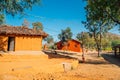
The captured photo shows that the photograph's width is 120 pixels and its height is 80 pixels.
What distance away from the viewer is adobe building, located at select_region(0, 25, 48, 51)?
97.9 ft

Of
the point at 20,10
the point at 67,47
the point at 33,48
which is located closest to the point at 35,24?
the point at 67,47

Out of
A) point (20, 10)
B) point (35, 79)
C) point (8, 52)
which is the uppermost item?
point (20, 10)

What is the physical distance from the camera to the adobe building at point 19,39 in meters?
29.8

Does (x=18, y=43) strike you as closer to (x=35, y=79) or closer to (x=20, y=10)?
(x=20, y=10)

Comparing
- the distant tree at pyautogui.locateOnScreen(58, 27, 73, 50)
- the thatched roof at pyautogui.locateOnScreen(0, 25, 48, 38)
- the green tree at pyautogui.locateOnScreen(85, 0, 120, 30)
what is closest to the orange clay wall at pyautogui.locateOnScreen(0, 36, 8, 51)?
the thatched roof at pyautogui.locateOnScreen(0, 25, 48, 38)

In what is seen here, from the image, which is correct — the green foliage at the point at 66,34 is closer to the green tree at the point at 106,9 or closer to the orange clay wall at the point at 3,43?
the green tree at the point at 106,9

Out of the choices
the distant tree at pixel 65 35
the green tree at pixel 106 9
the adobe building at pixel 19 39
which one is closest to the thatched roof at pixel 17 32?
the adobe building at pixel 19 39

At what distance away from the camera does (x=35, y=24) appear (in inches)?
3199

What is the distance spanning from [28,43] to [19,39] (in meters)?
1.53

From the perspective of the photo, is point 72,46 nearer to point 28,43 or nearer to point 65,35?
point 65,35

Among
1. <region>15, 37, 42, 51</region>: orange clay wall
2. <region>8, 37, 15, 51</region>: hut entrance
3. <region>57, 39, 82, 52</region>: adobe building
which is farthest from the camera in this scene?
<region>57, 39, 82, 52</region>: adobe building

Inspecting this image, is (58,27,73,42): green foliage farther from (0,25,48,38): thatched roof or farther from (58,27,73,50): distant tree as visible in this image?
(0,25,48,38): thatched roof

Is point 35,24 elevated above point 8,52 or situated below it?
above

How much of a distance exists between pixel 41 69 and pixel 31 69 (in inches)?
50.2
